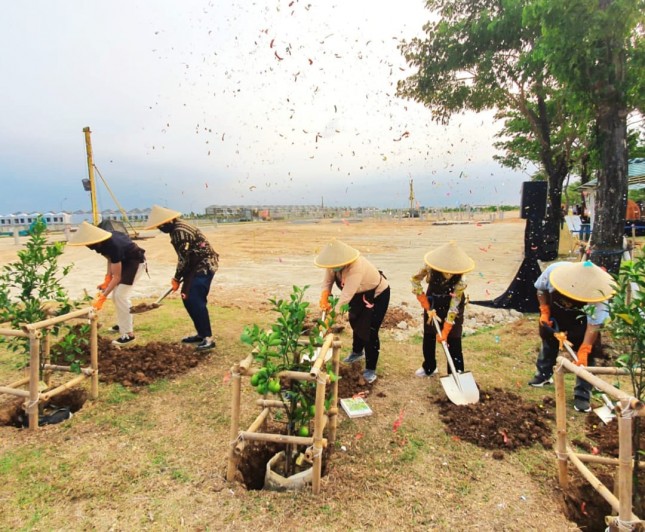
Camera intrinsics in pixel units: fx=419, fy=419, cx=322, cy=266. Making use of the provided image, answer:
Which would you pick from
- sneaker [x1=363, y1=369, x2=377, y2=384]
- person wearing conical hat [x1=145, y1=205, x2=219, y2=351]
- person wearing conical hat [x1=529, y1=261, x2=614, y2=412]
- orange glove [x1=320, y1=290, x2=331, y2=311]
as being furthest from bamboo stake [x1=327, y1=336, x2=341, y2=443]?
person wearing conical hat [x1=145, y1=205, x2=219, y2=351]

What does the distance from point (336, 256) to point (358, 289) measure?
0.52 m

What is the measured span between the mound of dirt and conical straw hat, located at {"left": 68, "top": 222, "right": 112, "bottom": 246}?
4211mm

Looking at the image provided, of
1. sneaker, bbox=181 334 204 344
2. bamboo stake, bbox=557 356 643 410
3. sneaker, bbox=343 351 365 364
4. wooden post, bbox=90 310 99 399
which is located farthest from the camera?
sneaker, bbox=181 334 204 344

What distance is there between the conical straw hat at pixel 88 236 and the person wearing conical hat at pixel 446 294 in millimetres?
3682

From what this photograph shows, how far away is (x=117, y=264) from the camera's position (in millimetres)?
5297

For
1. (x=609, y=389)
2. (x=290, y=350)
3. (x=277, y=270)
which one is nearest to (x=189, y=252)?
(x=290, y=350)

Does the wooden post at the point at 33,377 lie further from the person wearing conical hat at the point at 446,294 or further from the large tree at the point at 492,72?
the large tree at the point at 492,72

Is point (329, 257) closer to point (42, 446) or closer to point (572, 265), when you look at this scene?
point (572, 265)

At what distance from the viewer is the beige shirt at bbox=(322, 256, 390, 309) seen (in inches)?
167

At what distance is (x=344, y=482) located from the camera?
2.92 metres

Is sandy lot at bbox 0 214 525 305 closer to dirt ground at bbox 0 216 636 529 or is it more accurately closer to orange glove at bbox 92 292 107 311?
dirt ground at bbox 0 216 636 529

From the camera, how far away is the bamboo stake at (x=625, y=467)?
7.02 feet

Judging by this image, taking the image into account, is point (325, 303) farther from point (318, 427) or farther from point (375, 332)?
point (318, 427)

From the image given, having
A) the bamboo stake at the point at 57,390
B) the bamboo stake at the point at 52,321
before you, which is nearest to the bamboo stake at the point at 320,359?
the bamboo stake at the point at 52,321
